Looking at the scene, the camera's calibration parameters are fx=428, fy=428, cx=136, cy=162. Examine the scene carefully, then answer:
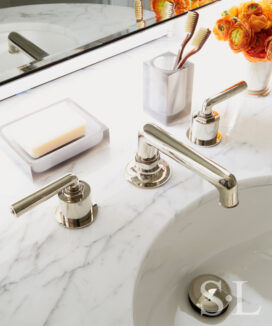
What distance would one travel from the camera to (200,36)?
2.20 feet

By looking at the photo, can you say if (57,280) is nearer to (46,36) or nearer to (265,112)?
(46,36)

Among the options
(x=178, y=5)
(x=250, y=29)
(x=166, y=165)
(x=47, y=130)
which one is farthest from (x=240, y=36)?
(x=47, y=130)

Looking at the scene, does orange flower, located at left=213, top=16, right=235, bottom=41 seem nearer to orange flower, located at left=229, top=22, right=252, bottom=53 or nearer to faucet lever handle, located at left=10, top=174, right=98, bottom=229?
orange flower, located at left=229, top=22, right=252, bottom=53

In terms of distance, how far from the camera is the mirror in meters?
0.58

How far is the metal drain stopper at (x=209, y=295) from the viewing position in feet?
2.08

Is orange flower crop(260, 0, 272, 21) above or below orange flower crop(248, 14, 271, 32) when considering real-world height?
above

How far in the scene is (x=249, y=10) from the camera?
714 mm

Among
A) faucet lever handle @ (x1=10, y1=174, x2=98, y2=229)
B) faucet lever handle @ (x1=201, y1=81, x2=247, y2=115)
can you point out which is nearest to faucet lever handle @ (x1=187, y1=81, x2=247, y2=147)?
faucet lever handle @ (x1=201, y1=81, x2=247, y2=115)

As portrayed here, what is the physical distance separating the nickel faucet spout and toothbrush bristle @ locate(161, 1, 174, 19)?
0.82ft

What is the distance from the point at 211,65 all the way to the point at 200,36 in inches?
9.6

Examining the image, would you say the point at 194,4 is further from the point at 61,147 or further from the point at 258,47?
the point at 61,147

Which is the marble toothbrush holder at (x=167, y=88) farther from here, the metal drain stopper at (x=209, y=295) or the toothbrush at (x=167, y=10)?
the metal drain stopper at (x=209, y=295)

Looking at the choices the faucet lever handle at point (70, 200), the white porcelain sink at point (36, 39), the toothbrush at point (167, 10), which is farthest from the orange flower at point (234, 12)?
the faucet lever handle at point (70, 200)

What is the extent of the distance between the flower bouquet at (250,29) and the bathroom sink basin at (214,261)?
240 millimetres
